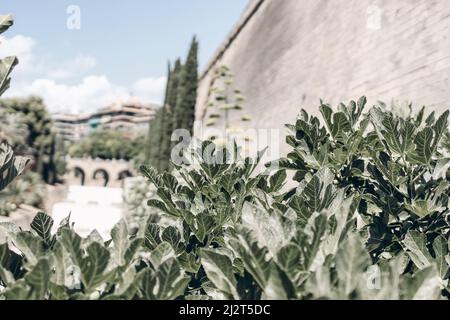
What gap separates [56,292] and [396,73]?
5.66 metres

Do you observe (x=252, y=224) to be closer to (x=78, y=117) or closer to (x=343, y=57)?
(x=343, y=57)

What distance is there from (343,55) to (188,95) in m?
8.87

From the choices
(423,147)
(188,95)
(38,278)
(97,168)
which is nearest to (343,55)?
(423,147)

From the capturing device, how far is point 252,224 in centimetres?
125

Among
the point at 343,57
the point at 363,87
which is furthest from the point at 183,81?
the point at 363,87

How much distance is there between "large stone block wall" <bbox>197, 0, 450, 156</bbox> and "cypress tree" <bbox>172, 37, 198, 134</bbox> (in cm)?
209

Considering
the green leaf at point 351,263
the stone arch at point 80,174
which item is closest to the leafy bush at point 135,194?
the green leaf at point 351,263

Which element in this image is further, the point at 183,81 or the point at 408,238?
the point at 183,81

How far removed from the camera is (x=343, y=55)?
8.00 metres

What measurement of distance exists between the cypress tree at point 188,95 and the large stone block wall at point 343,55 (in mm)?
2089

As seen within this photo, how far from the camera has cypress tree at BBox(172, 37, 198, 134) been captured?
1603cm

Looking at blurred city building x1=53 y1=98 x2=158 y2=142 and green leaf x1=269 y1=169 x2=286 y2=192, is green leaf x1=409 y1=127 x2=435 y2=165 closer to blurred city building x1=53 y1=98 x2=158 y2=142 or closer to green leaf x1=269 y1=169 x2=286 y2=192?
green leaf x1=269 y1=169 x2=286 y2=192

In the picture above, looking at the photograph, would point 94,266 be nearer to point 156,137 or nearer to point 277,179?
point 277,179

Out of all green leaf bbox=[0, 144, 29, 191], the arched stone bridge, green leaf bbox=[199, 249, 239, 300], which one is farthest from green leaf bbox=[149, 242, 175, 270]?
the arched stone bridge
